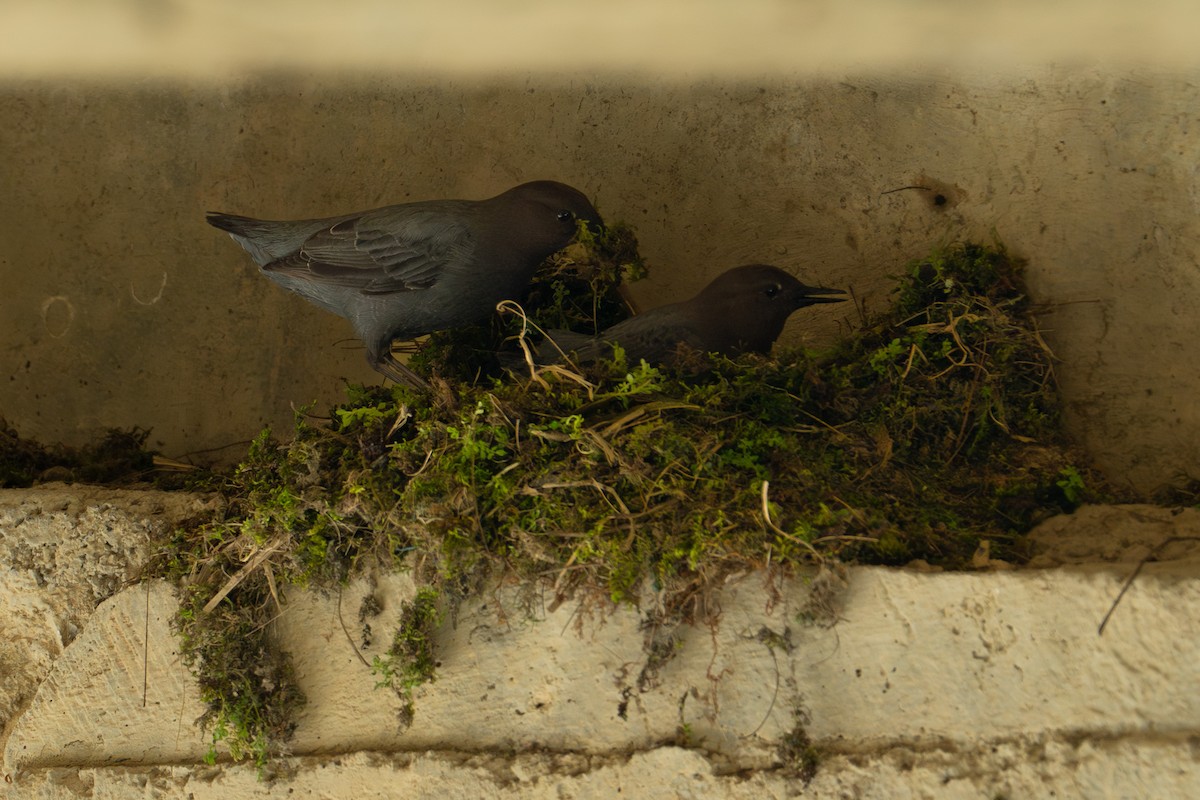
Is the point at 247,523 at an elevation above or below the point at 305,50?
below

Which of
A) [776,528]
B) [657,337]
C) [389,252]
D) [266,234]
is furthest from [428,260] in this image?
[776,528]

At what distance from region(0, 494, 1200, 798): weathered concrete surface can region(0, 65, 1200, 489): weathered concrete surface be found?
972mm

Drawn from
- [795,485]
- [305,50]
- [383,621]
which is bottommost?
[383,621]

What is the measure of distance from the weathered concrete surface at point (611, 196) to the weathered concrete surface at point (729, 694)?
0.97 m

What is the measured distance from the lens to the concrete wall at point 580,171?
347 centimetres

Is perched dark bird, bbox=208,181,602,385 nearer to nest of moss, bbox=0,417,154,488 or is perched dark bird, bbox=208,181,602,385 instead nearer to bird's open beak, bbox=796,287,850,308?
bird's open beak, bbox=796,287,850,308

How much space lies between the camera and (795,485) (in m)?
2.76

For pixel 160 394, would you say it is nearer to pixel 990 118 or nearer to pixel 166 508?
pixel 166 508

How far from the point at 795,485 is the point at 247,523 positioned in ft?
4.94

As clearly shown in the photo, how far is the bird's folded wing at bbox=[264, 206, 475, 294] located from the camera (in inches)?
129

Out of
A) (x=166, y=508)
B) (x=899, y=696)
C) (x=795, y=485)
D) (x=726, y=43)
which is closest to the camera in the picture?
(x=899, y=696)

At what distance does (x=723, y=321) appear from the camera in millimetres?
3305

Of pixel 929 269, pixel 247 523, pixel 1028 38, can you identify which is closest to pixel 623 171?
pixel 929 269

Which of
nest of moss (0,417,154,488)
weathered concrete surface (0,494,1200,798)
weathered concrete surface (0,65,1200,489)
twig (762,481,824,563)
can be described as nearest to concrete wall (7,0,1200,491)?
weathered concrete surface (0,65,1200,489)
